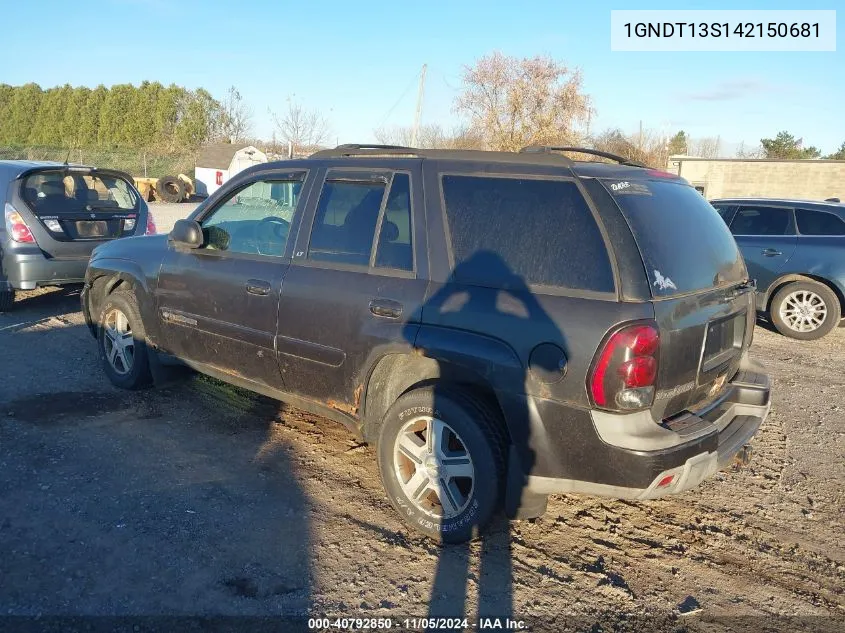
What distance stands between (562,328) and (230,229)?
8.85 ft

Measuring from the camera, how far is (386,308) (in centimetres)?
355

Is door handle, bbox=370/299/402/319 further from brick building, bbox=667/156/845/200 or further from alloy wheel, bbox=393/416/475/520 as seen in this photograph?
brick building, bbox=667/156/845/200

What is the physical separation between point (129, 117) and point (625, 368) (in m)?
51.7

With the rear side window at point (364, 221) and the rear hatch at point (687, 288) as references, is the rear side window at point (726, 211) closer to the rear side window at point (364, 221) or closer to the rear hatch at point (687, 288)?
the rear hatch at point (687, 288)

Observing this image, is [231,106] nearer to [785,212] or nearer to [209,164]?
→ [209,164]

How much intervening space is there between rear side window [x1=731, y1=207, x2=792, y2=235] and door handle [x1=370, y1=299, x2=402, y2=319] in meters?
6.95

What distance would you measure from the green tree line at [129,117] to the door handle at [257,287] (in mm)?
45330

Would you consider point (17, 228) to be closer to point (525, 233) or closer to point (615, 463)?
point (525, 233)

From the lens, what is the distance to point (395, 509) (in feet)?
12.0

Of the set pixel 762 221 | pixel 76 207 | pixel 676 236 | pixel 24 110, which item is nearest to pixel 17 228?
pixel 76 207

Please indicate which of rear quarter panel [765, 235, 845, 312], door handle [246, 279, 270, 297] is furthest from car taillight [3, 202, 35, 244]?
rear quarter panel [765, 235, 845, 312]

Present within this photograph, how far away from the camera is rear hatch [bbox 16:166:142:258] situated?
7469mm

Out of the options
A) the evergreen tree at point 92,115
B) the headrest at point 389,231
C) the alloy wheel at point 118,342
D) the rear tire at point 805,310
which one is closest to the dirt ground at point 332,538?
the alloy wheel at point 118,342

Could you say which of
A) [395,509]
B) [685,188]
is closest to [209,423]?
[395,509]
